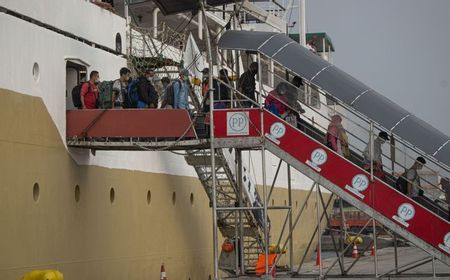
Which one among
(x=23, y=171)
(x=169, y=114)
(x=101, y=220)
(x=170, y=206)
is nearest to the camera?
(x=23, y=171)

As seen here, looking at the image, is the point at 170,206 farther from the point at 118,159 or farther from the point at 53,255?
the point at 53,255

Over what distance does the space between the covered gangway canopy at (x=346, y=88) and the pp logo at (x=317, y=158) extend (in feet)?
3.96

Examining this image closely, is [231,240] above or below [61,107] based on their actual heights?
below

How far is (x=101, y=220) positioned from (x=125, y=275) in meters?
1.69

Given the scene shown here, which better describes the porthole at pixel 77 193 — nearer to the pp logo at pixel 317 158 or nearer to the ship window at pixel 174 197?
the pp logo at pixel 317 158

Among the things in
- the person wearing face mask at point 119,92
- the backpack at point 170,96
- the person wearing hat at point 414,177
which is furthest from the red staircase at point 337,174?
the person wearing face mask at point 119,92

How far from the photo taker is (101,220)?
823 inches

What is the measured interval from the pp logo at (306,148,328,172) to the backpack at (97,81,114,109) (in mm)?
3917

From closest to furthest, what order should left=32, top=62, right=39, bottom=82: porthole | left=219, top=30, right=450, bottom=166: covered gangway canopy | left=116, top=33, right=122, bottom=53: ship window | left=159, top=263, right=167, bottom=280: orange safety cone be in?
left=32, top=62, right=39, bottom=82: porthole → left=219, top=30, right=450, bottom=166: covered gangway canopy → left=159, top=263, right=167, bottom=280: orange safety cone → left=116, top=33, right=122, bottom=53: ship window

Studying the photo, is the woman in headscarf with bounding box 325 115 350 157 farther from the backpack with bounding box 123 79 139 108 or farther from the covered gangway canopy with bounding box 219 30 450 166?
the backpack with bounding box 123 79 139 108

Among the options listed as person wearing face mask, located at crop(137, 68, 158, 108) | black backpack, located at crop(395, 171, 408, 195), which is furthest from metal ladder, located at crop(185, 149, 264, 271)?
black backpack, located at crop(395, 171, 408, 195)

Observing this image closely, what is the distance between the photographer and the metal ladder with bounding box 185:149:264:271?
77.5 feet

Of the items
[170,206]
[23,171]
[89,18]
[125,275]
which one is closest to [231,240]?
[170,206]

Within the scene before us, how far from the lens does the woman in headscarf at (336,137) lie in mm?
19391
